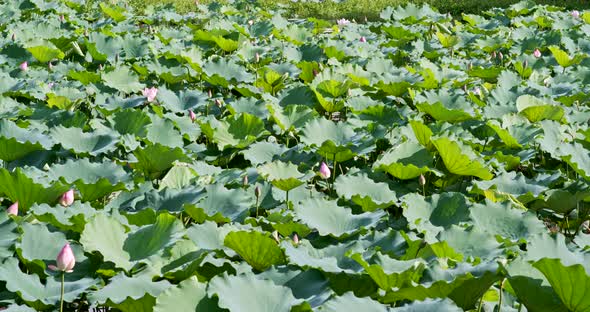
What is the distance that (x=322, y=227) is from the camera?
2592 millimetres

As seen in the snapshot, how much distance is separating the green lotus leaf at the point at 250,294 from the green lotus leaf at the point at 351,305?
9cm

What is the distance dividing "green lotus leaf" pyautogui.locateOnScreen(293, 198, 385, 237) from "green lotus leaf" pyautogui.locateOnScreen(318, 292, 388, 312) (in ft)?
2.22

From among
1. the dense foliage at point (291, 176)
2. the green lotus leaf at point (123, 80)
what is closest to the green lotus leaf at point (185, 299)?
the dense foliage at point (291, 176)

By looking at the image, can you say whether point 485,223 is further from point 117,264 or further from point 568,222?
point 117,264

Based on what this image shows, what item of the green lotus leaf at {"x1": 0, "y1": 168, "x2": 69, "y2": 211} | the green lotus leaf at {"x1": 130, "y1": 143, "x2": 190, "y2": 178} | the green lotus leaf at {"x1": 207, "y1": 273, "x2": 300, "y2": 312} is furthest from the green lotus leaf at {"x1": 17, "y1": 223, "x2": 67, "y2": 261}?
the green lotus leaf at {"x1": 130, "y1": 143, "x2": 190, "y2": 178}

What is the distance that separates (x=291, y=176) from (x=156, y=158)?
20.6 inches

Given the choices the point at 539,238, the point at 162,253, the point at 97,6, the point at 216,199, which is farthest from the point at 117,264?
the point at 97,6

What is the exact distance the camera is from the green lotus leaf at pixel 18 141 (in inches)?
123

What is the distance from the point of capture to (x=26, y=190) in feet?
8.84

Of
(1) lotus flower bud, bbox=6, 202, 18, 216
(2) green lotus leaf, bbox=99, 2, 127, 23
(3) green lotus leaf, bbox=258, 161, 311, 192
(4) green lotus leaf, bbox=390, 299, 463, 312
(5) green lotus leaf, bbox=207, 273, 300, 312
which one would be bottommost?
(2) green lotus leaf, bbox=99, 2, 127, 23

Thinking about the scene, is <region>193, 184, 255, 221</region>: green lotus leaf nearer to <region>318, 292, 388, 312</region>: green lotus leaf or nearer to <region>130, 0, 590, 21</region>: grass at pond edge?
<region>318, 292, 388, 312</region>: green lotus leaf

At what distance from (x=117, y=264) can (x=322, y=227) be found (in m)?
0.66

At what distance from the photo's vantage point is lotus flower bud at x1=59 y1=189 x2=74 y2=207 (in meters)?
2.64

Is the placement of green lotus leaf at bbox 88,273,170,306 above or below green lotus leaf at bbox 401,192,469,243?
above
